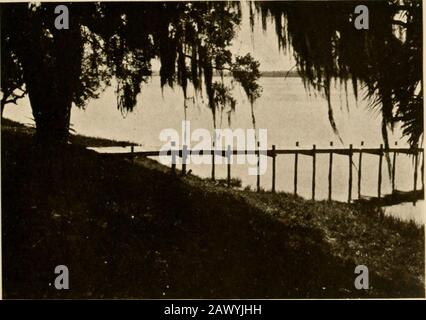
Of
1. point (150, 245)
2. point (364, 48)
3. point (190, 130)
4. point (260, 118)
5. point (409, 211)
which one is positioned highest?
point (364, 48)

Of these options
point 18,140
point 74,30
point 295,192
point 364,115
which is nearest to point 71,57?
point 74,30

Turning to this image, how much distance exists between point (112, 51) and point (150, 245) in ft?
5.37

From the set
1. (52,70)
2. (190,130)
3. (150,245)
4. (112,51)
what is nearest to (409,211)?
(190,130)

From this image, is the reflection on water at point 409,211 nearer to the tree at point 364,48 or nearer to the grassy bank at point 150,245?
the grassy bank at point 150,245

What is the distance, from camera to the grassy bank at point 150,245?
3654 millimetres

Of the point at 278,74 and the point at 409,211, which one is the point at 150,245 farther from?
the point at 409,211

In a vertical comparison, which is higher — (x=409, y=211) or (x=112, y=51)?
(x=112, y=51)

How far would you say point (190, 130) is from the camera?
387 centimetres

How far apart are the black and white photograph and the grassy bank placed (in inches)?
0.5

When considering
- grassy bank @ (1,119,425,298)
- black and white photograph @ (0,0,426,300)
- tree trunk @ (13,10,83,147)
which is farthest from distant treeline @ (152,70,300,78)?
Answer: grassy bank @ (1,119,425,298)

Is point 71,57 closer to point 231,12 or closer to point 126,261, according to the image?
point 231,12

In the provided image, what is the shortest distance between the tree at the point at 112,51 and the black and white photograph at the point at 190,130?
12mm

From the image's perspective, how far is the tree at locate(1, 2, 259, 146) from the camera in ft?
12.6

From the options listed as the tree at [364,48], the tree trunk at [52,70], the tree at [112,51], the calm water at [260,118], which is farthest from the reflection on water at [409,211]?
the tree trunk at [52,70]
